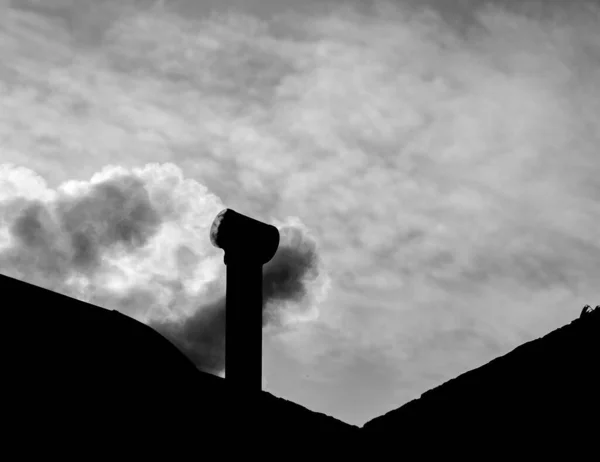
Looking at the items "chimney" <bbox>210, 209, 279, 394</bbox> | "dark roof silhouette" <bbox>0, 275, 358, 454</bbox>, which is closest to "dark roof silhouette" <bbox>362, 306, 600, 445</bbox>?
"dark roof silhouette" <bbox>0, 275, 358, 454</bbox>

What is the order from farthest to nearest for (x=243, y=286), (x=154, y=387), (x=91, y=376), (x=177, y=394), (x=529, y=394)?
(x=243, y=286) < (x=529, y=394) < (x=177, y=394) < (x=154, y=387) < (x=91, y=376)

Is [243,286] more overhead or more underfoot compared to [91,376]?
more overhead

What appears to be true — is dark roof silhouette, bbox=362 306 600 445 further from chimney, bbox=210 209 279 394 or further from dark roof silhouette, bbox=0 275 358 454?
chimney, bbox=210 209 279 394

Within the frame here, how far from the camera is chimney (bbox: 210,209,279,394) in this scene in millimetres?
6477

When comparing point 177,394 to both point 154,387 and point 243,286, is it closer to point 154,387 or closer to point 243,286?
point 154,387

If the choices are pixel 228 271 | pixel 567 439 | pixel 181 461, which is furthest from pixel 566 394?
pixel 228 271

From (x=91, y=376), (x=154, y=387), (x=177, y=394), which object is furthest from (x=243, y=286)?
(x=91, y=376)

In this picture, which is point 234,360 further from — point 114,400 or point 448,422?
point 114,400

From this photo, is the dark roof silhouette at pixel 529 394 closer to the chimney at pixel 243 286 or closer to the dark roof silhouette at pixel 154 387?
the dark roof silhouette at pixel 154 387

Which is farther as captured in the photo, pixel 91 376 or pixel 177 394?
pixel 177 394

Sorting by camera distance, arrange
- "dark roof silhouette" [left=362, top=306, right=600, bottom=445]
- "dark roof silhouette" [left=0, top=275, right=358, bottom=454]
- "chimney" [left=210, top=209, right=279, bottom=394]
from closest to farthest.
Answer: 1. "dark roof silhouette" [left=0, top=275, right=358, bottom=454]
2. "dark roof silhouette" [left=362, top=306, right=600, bottom=445]
3. "chimney" [left=210, top=209, right=279, bottom=394]

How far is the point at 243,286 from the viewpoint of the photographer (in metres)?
6.84

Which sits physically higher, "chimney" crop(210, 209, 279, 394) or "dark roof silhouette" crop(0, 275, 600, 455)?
"chimney" crop(210, 209, 279, 394)

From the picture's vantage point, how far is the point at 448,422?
4820 millimetres
